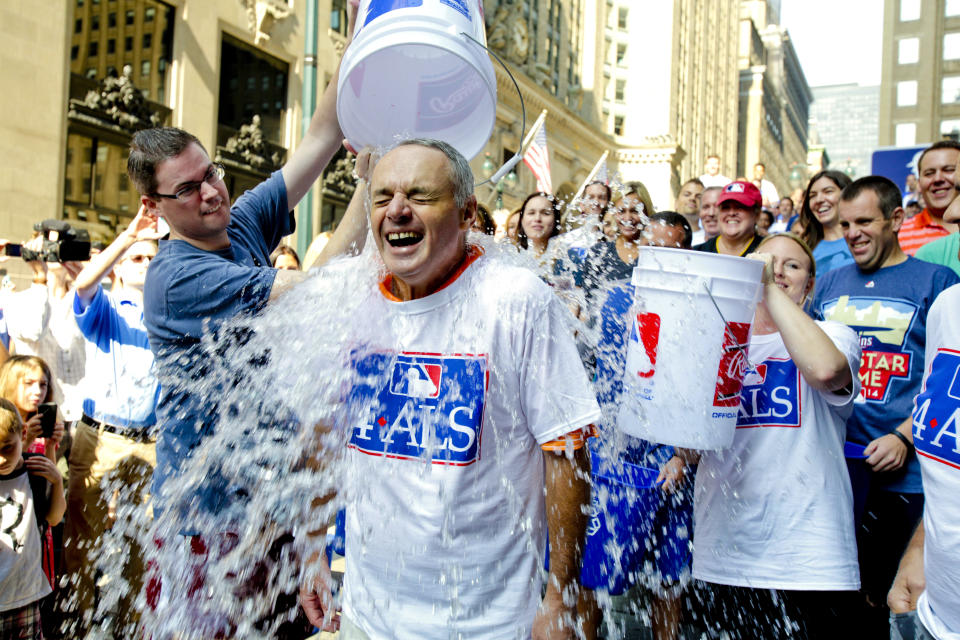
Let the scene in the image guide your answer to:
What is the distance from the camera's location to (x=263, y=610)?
2.93 metres

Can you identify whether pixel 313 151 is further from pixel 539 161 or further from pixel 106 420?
pixel 539 161

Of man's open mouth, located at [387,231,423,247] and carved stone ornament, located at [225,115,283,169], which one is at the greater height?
carved stone ornament, located at [225,115,283,169]

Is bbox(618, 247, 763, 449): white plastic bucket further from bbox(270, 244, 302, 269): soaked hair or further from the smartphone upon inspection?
bbox(270, 244, 302, 269): soaked hair

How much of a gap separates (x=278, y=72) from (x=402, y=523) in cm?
1959

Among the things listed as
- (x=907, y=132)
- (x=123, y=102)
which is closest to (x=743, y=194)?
(x=123, y=102)

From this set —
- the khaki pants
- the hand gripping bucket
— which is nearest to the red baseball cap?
the hand gripping bucket

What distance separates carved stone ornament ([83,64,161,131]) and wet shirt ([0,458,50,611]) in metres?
12.3

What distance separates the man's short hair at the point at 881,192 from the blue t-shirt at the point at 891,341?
0.99 feet

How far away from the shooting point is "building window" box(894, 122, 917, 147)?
157 feet

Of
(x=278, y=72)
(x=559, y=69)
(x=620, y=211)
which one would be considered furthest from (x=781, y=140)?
(x=620, y=211)

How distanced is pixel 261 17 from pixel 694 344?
59.5 feet

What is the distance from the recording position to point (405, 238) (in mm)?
2227

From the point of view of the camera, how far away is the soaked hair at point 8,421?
4.00 metres

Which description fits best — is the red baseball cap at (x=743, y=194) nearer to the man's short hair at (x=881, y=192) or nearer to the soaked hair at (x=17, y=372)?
the man's short hair at (x=881, y=192)
